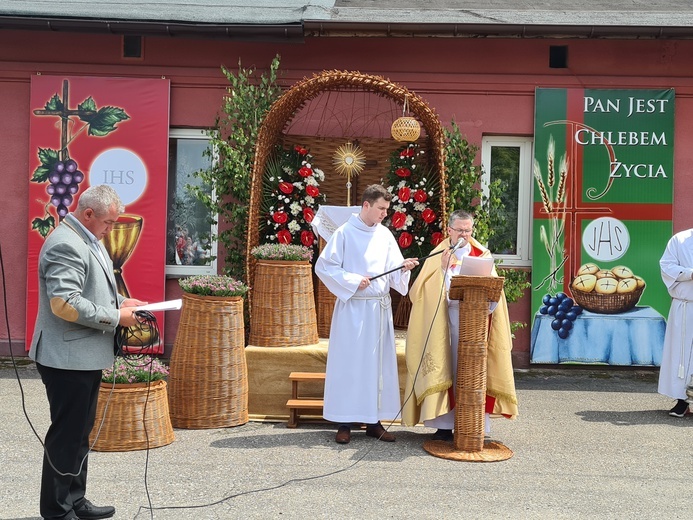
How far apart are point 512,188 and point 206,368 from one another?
196 inches

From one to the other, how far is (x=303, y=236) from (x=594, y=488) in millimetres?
4694

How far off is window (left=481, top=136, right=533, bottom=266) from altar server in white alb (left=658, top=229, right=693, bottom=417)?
226 centimetres

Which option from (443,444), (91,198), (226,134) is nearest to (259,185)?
(226,134)

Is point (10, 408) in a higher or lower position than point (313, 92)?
lower

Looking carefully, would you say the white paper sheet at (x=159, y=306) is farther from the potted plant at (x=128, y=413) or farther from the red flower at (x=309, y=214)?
the red flower at (x=309, y=214)

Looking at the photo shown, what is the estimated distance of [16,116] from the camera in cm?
1080

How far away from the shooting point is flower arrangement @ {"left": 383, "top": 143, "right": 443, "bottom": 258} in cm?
993

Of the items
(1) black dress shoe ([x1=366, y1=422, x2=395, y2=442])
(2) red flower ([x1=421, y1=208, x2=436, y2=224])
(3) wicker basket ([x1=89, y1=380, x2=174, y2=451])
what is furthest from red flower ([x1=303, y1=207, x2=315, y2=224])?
(3) wicker basket ([x1=89, y1=380, x2=174, y2=451])

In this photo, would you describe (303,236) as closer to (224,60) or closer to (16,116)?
(224,60)

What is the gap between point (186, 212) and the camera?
433 inches

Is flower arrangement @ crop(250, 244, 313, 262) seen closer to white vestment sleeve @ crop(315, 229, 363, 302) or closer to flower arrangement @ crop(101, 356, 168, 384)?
white vestment sleeve @ crop(315, 229, 363, 302)

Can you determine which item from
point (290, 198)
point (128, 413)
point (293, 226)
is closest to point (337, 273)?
point (128, 413)

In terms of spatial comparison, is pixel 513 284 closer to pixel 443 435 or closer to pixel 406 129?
pixel 406 129

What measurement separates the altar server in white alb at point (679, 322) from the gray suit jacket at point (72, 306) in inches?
226
